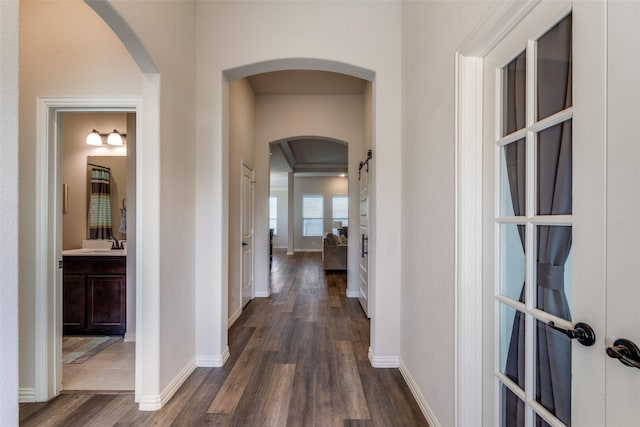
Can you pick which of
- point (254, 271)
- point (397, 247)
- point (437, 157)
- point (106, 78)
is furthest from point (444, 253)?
point (254, 271)

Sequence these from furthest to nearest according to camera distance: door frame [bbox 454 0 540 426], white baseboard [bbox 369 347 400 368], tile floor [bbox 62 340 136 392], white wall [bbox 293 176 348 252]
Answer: white wall [bbox 293 176 348 252], white baseboard [bbox 369 347 400 368], tile floor [bbox 62 340 136 392], door frame [bbox 454 0 540 426]

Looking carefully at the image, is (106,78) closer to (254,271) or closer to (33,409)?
(33,409)

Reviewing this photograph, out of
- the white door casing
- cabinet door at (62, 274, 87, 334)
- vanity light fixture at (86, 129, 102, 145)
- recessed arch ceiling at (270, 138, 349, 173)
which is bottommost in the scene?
cabinet door at (62, 274, 87, 334)

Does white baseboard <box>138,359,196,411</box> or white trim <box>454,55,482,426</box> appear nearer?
white trim <box>454,55,482,426</box>

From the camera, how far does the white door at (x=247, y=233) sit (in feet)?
13.6

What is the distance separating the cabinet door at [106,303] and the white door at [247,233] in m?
1.40

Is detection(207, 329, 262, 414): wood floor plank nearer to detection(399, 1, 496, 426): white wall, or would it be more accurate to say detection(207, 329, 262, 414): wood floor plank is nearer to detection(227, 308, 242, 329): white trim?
detection(227, 308, 242, 329): white trim

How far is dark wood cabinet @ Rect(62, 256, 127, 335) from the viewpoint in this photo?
3.19 m

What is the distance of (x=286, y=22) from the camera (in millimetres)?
2625

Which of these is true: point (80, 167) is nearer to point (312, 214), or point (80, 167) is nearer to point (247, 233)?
point (247, 233)

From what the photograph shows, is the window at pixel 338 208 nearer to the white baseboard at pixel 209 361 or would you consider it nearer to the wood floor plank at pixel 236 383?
the wood floor plank at pixel 236 383

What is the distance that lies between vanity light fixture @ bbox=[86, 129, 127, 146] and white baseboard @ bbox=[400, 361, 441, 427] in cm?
396
